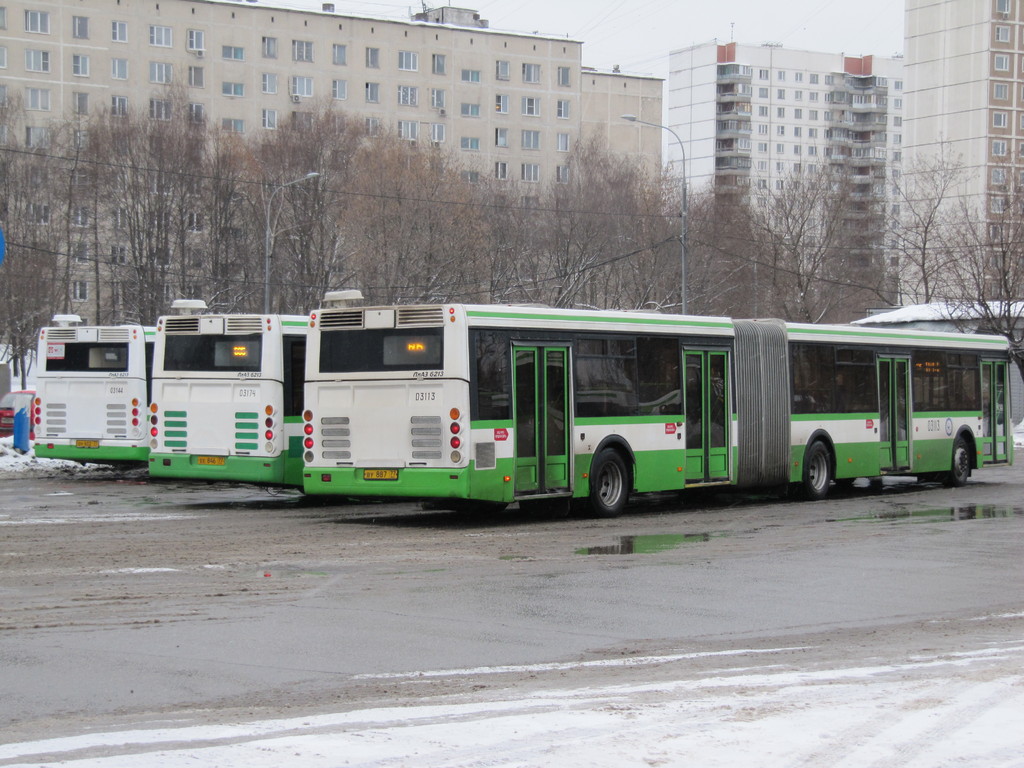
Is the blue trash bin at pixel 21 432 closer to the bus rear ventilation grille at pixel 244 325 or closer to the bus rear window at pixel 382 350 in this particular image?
the bus rear ventilation grille at pixel 244 325

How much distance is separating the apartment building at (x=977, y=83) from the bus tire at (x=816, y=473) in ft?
344

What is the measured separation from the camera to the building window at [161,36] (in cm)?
8456

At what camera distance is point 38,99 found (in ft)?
271

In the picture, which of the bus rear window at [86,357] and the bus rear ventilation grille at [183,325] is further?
the bus rear window at [86,357]

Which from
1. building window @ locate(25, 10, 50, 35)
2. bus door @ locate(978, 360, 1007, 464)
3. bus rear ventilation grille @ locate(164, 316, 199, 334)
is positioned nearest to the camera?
bus rear ventilation grille @ locate(164, 316, 199, 334)

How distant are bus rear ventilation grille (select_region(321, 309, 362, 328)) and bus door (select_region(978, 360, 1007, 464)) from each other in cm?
1498

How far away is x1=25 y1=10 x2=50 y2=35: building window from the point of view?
8194 centimetres

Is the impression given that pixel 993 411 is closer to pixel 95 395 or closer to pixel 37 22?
pixel 95 395

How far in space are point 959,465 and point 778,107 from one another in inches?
5304

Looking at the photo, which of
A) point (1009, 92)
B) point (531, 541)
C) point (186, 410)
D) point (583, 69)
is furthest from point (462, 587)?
point (1009, 92)

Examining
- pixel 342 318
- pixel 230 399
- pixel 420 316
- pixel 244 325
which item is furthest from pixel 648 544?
pixel 244 325

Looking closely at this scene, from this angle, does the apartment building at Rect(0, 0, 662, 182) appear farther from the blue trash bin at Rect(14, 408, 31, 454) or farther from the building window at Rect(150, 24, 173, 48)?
the blue trash bin at Rect(14, 408, 31, 454)

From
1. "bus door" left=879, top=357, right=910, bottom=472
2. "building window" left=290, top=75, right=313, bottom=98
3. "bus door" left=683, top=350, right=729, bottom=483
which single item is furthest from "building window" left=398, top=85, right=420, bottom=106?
"bus door" left=683, top=350, right=729, bottom=483

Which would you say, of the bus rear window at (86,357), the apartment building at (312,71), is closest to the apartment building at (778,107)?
the apartment building at (312,71)
